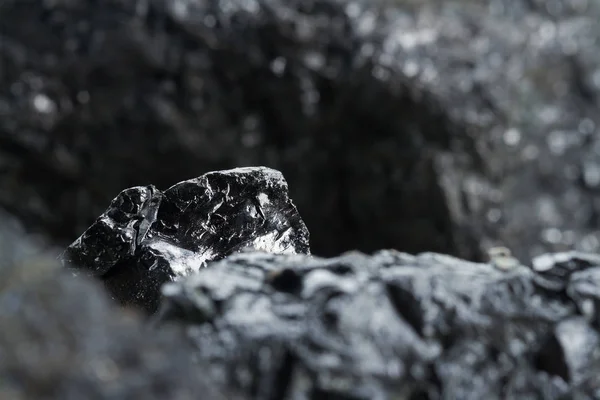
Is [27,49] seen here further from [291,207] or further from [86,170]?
[291,207]

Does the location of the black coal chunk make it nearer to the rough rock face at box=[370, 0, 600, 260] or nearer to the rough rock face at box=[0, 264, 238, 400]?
the rough rock face at box=[0, 264, 238, 400]

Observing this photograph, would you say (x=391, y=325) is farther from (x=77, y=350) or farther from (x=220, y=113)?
(x=220, y=113)

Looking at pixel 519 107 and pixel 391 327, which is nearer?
pixel 391 327

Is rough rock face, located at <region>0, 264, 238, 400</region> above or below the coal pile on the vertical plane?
below

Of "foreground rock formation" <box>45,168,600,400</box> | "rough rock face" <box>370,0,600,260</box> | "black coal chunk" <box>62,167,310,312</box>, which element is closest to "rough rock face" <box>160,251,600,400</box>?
"foreground rock formation" <box>45,168,600,400</box>

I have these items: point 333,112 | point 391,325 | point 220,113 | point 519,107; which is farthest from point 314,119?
point 391,325

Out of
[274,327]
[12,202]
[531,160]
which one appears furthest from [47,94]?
[274,327]

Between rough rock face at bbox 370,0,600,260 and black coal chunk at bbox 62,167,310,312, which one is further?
rough rock face at bbox 370,0,600,260
